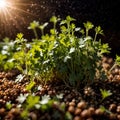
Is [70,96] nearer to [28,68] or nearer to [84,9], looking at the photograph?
[28,68]

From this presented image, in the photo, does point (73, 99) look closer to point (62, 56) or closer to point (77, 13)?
point (62, 56)

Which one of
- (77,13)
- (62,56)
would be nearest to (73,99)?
(62,56)

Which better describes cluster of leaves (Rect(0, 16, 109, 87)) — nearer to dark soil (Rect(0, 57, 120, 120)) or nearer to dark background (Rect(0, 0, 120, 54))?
dark soil (Rect(0, 57, 120, 120))

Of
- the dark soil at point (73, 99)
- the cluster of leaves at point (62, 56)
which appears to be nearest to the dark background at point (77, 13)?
the dark soil at point (73, 99)

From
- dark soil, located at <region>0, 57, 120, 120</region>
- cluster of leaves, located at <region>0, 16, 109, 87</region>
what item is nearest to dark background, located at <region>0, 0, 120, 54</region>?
dark soil, located at <region>0, 57, 120, 120</region>

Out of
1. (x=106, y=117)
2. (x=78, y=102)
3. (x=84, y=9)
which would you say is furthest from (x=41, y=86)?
(x=84, y=9)

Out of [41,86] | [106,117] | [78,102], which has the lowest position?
[106,117]
